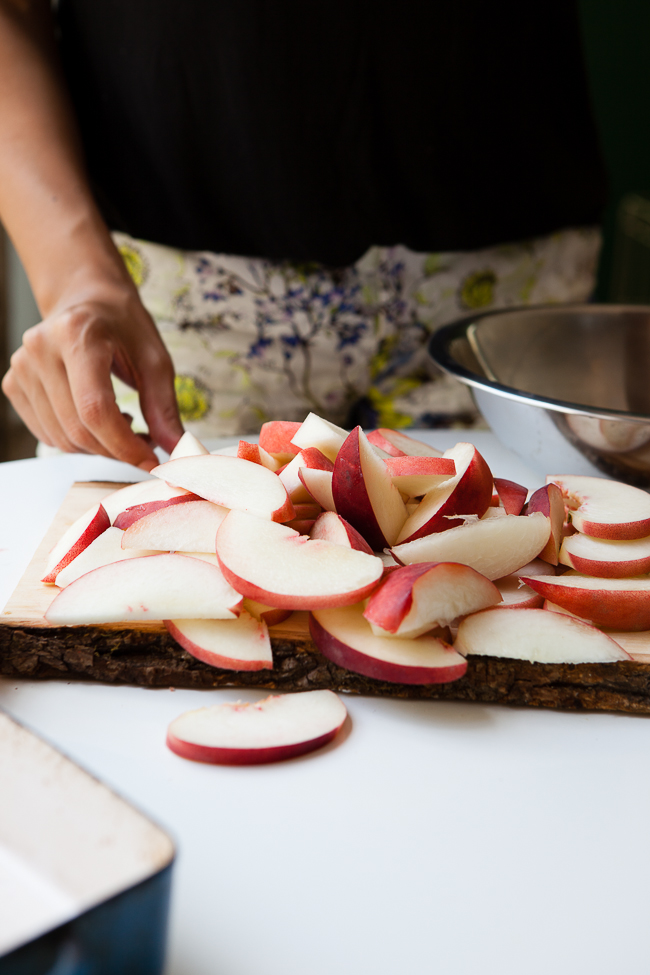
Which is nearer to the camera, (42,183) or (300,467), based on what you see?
(300,467)

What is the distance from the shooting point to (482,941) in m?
0.37

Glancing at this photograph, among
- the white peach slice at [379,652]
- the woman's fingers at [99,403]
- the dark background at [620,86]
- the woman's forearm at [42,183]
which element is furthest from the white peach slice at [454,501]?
the dark background at [620,86]

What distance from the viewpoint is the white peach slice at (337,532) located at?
55cm

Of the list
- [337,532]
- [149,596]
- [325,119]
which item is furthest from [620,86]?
[149,596]

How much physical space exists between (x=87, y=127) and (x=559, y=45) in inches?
28.3

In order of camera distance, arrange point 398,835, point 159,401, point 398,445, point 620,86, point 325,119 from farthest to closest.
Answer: point 620,86 < point 325,119 < point 159,401 < point 398,445 < point 398,835

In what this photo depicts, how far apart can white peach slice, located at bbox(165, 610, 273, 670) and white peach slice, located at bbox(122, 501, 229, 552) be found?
0.20ft

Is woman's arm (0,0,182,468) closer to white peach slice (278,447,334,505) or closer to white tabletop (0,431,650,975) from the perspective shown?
white peach slice (278,447,334,505)

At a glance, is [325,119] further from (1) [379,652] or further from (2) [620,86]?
(2) [620,86]

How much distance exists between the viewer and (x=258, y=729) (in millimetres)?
484

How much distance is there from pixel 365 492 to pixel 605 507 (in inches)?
9.1

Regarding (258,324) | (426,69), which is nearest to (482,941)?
(258,324)

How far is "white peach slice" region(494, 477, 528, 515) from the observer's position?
676 millimetres

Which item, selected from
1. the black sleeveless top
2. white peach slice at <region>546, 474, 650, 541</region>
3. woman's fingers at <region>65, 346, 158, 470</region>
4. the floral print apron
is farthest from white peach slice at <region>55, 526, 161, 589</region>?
the black sleeveless top
